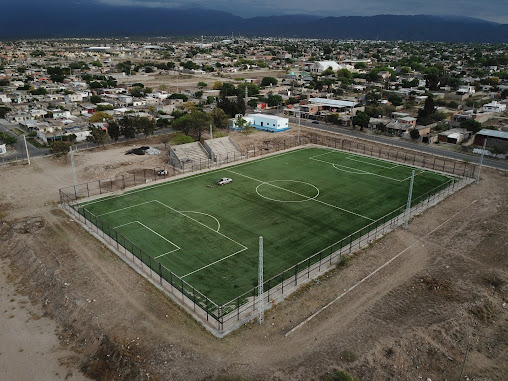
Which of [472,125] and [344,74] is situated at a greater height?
[344,74]

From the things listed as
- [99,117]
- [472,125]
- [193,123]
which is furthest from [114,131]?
[472,125]

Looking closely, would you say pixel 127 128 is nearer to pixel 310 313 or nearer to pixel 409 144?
pixel 409 144

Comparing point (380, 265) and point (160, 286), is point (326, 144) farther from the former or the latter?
point (160, 286)

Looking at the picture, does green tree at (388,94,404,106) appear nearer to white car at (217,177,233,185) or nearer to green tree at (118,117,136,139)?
green tree at (118,117,136,139)

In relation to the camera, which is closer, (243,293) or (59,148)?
(243,293)

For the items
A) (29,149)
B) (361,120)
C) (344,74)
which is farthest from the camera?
(344,74)

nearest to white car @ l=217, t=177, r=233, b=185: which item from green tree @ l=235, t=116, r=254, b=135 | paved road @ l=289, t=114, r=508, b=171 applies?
green tree @ l=235, t=116, r=254, b=135

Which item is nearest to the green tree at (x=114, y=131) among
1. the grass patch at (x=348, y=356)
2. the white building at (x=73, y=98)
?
the white building at (x=73, y=98)
